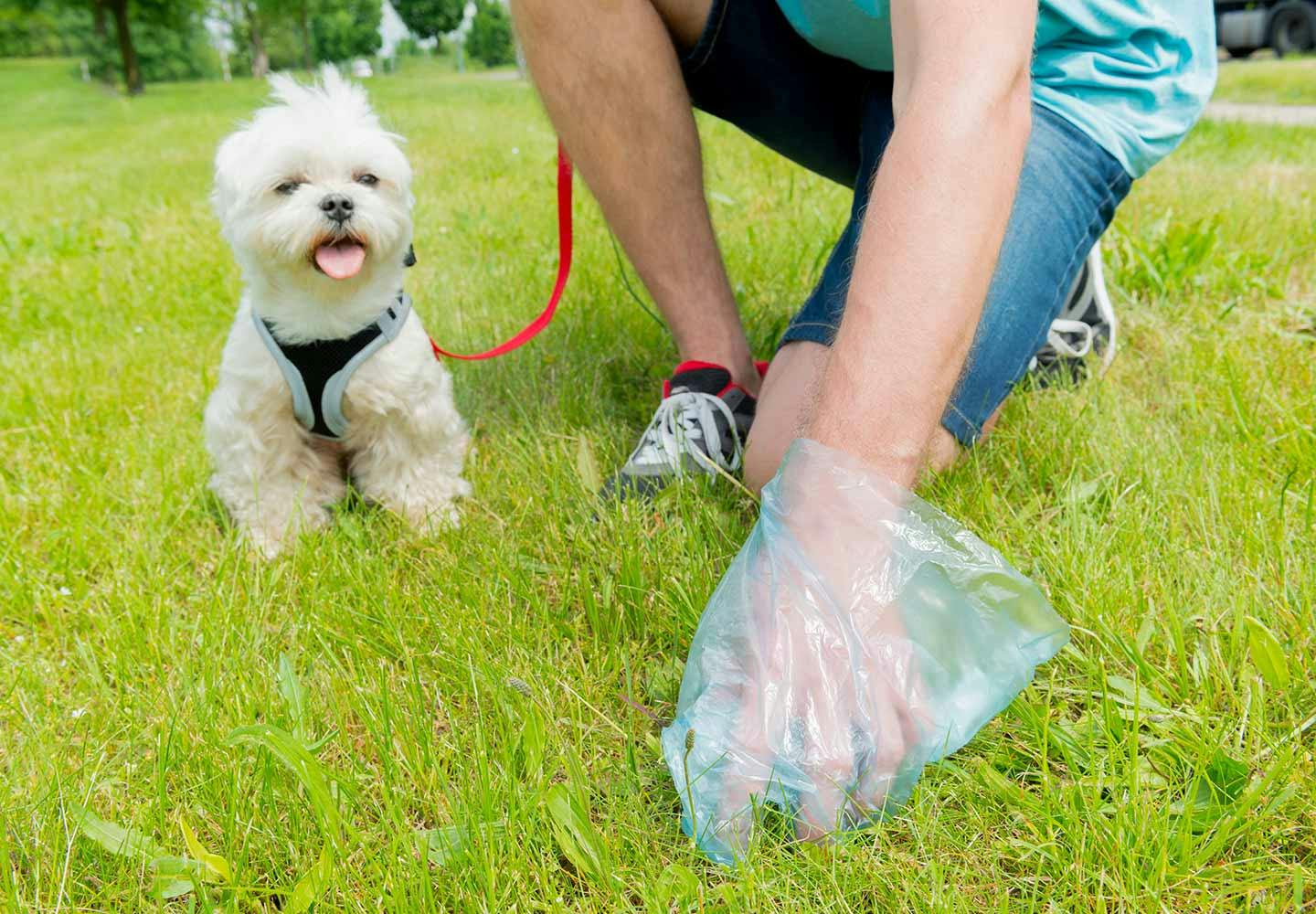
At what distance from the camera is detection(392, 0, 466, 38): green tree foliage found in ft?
212

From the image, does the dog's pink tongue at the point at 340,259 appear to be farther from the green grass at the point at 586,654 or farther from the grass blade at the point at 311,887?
the grass blade at the point at 311,887

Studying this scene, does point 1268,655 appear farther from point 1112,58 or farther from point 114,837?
point 114,837

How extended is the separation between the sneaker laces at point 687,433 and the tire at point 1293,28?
19.3m

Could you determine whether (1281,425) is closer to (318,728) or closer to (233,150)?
(318,728)

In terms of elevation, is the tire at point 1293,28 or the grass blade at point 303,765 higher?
the grass blade at point 303,765

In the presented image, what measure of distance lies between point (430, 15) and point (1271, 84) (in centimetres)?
6373

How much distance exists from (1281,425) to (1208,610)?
2.38 feet

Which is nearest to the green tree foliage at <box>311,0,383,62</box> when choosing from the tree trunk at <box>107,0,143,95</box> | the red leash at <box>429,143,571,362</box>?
the tree trunk at <box>107,0,143,95</box>

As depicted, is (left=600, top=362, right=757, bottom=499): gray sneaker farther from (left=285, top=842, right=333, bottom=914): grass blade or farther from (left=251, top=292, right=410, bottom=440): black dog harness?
(left=285, top=842, right=333, bottom=914): grass blade

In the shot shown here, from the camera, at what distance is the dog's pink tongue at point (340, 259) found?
1.97m

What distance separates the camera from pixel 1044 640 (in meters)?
1.20

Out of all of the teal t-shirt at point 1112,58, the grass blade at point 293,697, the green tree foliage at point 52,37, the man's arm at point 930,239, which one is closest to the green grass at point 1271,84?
the teal t-shirt at point 1112,58

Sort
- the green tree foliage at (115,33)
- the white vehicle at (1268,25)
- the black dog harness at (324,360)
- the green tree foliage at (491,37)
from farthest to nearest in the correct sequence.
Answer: the green tree foliage at (491,37), the green tree foliage at (115,33), the white vehicle at (1268,25), the black dog harness at (324,360)

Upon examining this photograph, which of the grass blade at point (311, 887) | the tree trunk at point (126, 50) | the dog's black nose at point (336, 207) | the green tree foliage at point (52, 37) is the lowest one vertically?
the green tree foliage at point (52, 37)
